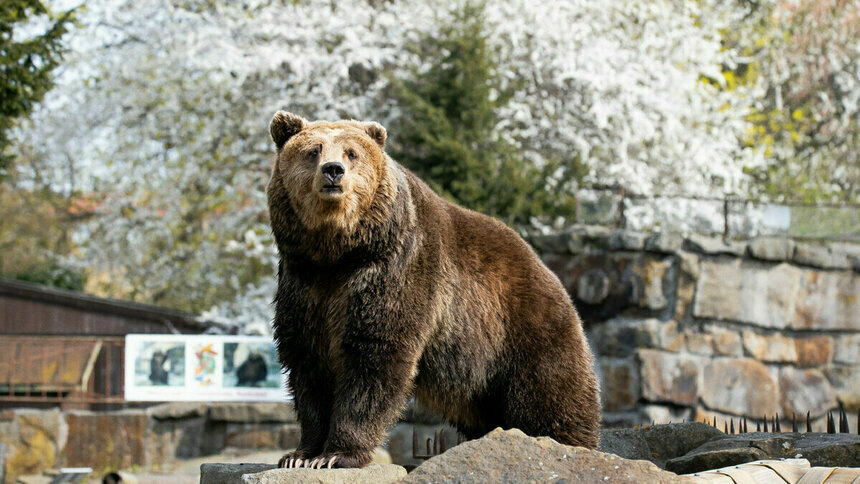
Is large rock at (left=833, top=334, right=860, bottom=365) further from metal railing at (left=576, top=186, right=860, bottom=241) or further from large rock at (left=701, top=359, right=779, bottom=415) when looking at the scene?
metal railing at (left=576, top=186, right=860, bottom=241)

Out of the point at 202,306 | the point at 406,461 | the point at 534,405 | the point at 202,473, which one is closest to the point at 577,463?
the point at 534,405

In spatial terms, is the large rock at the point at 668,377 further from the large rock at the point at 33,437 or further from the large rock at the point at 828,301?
the large rock at the point at 33,437

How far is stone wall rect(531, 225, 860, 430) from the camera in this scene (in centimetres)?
1004

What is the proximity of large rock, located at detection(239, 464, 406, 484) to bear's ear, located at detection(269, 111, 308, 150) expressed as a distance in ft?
4.81

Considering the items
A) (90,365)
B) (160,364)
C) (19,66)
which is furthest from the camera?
(90,365)

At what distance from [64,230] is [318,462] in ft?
61.7

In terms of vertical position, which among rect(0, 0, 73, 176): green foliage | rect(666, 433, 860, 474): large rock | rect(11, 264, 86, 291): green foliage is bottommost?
rect(666, 433, 860, 474): large rock

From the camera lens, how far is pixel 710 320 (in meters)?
10.4

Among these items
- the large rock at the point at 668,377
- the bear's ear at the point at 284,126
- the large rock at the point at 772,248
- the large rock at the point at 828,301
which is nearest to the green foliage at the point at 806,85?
the large rock at the point at 828,301

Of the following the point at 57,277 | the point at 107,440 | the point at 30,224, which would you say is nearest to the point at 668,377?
the point at 107,440

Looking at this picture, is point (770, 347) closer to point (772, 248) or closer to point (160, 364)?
point (772, 248)

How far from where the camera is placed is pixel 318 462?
12.7 feet

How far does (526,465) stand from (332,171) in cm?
138

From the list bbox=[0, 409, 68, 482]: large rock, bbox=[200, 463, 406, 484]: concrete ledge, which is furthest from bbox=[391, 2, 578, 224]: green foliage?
bbox=[200, 463, 406, 484]: concrete ledge
